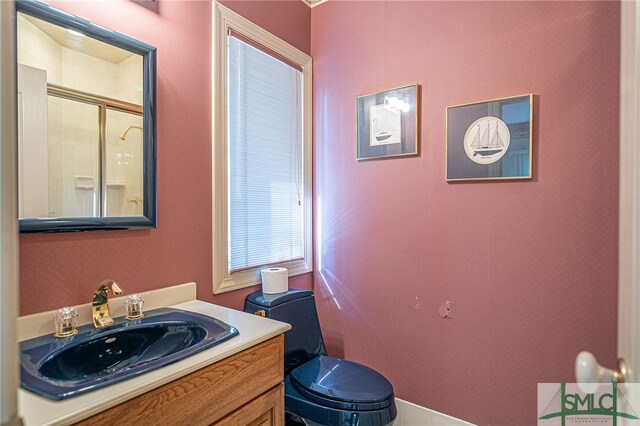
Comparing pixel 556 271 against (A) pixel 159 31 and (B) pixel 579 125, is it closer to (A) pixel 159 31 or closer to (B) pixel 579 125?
(B) pixel 579 125

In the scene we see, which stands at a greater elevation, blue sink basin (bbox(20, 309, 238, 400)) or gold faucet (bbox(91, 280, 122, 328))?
gold faucet (bbox(91, 280, 122, 328))

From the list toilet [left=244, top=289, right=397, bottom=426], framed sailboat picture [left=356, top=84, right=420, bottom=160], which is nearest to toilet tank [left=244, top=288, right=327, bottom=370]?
toilet [left=244, top=289, right=397, bottom=426]

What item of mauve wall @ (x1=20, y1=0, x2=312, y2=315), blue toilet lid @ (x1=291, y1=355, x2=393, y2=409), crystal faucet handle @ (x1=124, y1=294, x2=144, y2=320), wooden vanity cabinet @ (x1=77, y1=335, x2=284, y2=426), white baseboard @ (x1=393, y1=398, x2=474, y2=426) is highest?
mauve wall @ (x1=20, y1=0, x2=312, y2=315)

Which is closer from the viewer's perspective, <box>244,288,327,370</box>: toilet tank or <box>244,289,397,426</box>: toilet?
<box>244,289,397,426</box>: toilet

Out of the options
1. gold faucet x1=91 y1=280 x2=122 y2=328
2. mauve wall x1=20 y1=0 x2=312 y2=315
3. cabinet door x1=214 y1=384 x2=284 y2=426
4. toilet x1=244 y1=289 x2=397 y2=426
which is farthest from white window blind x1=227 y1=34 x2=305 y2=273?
cabinet door x1=214 y1=384 x2=284 y2=426

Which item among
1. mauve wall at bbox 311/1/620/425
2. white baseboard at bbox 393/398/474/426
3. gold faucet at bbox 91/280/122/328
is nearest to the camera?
gold faucet at bbox 91/280/122/328

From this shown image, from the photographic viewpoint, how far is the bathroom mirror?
104 cm

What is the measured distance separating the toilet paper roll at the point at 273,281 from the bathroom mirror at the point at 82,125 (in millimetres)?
653

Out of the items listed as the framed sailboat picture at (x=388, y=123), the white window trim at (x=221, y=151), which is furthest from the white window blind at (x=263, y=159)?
the framed sailboat picture at (x=388, y=123)

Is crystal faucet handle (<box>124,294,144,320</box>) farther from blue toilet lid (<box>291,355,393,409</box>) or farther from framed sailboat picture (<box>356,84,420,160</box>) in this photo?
framed sailboat picture (<box>356,84,420,160</box>)

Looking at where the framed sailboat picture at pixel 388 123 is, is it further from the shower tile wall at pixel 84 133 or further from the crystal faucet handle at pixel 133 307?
the crystal faucet handle at pixel 133 307

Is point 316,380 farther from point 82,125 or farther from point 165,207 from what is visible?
point 82,125

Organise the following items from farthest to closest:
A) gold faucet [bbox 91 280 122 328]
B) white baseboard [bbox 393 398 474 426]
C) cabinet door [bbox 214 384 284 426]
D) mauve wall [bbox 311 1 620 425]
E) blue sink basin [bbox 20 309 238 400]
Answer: white baseboard [bbox 393 398 474 426]
mauve wall [bbox 311 1 620 425]
gold faucet [bbox 91 280 122 328]
cabinet door [bbox 214 384 284 426]
blue sink basin [bbox 20 309 238 400]

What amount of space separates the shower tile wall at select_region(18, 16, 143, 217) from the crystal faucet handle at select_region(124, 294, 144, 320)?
32 cm
